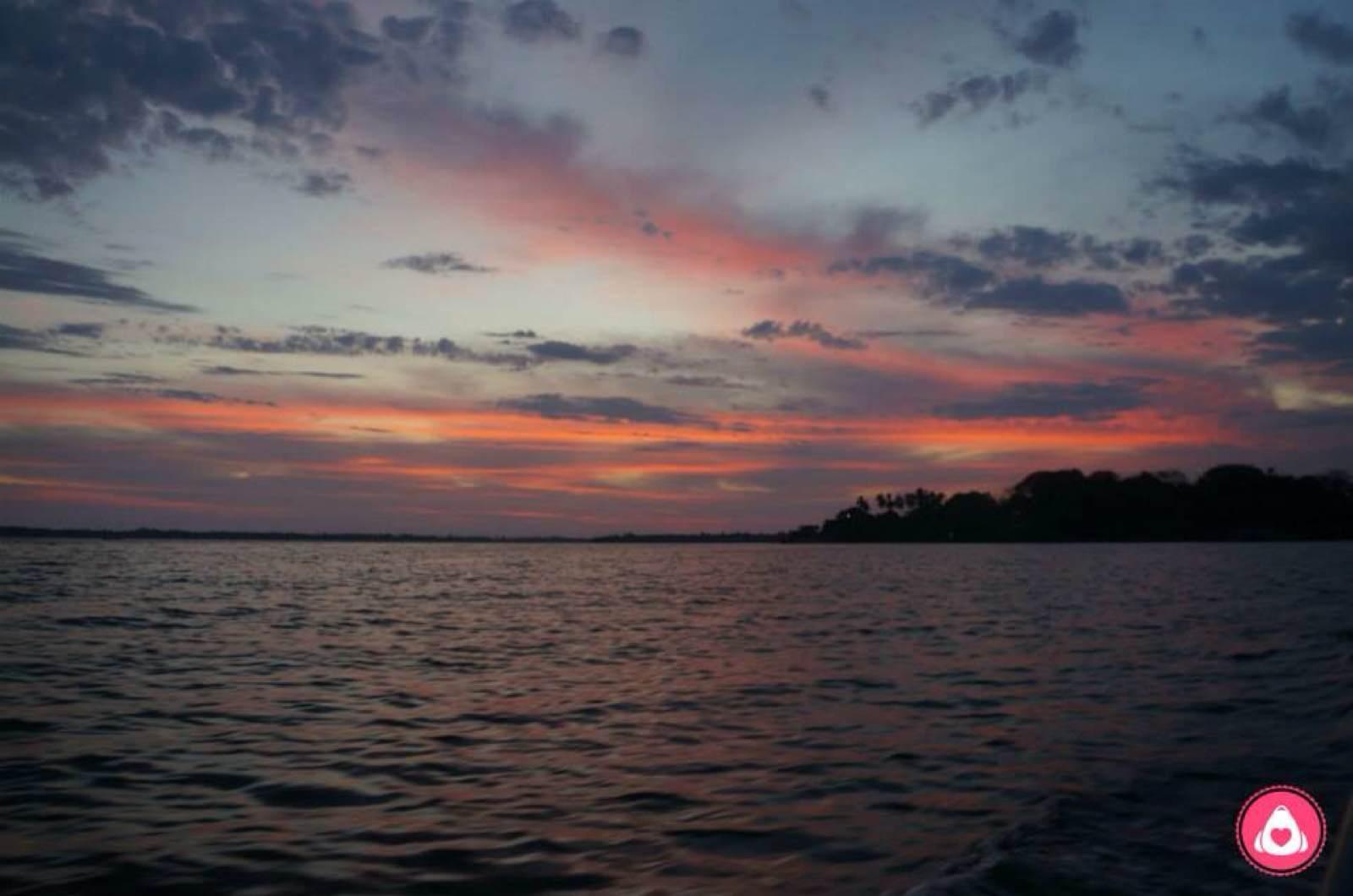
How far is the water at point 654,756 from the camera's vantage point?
983cm

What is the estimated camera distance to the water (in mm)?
9828

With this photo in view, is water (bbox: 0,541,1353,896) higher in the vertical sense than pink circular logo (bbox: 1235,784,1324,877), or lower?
lower

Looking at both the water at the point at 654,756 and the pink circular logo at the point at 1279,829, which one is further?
the water at the point at 654,756

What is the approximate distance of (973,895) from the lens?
29.5 ft

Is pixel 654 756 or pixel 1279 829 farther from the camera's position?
pixel 654 756

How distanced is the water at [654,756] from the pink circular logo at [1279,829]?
7.10 metres

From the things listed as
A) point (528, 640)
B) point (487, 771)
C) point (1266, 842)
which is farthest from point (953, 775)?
point (528, 640)

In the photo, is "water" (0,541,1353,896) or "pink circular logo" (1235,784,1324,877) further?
"water" (0,541,1353,896)

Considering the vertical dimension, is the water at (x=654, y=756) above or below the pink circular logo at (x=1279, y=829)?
below

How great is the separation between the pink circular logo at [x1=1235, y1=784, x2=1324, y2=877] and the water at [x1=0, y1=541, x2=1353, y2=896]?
23.3ft

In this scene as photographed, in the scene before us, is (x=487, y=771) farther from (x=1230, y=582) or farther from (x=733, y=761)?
(x=1230, y=582)

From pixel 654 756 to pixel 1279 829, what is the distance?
1273cm

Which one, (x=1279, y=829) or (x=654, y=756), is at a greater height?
(x=1279, y=829)

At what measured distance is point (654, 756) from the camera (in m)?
14.7
